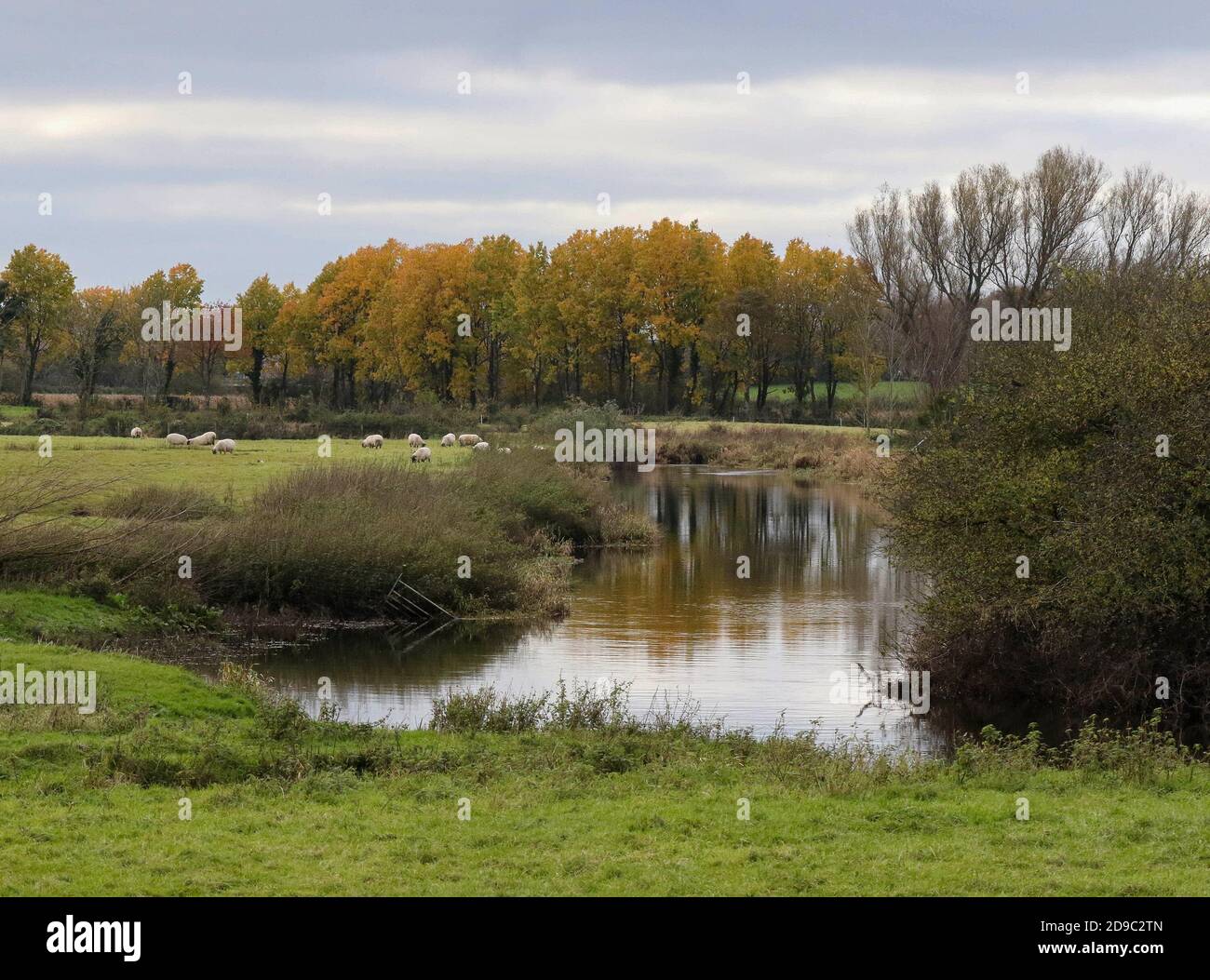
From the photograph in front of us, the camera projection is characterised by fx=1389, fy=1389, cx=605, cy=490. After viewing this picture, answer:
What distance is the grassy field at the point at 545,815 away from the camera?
10.1 m

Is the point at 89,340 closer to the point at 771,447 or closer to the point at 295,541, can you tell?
the point at 771,447

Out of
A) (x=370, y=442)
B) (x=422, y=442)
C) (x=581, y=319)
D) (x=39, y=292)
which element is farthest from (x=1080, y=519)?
(x=39, y=292)

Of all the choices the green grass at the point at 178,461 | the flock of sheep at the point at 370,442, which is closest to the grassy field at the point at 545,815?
the green grass at the point at 178,461

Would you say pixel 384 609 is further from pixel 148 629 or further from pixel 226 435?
pixel 226 435

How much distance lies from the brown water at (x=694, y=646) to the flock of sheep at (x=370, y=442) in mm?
12893

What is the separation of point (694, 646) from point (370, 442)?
40.6 m

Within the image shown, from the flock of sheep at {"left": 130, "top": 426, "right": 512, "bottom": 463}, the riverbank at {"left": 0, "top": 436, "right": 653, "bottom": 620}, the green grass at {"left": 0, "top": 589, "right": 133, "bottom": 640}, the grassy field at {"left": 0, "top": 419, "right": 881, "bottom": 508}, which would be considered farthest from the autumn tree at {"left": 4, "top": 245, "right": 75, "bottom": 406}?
the green grass at {"left": 0, "top": 589, "right": 133, "bottom": 640}

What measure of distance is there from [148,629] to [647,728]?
38.7 feet

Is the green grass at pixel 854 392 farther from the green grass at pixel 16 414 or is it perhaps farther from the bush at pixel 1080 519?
the bush at pixel 1080 519

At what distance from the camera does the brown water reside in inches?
878

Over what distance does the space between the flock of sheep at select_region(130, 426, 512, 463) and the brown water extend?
12893mm
